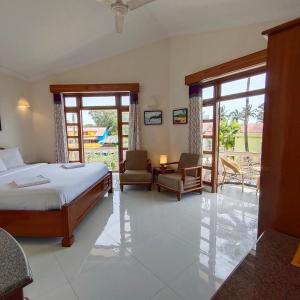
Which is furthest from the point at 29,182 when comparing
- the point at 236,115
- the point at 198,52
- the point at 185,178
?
the point at 236,115

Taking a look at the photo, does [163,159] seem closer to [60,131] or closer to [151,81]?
[151,81]

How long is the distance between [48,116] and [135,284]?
14.9ft

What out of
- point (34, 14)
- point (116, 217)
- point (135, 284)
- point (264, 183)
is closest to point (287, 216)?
point (264, 183)

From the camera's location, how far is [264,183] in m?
0.97

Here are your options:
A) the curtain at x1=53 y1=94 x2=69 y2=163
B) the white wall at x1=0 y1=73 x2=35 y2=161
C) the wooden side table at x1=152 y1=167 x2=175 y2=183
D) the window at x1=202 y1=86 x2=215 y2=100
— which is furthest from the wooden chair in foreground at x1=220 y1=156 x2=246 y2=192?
the white wall at x1=0 y1=73 x2=35 y2=161

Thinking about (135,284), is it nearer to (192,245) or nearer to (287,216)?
(192,245)

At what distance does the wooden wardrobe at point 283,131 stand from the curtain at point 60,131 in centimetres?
474

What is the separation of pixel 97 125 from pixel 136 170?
5.73 feet

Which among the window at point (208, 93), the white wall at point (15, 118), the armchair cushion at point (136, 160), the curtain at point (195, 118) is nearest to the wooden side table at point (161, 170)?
the armchair cushion at point (136, 160)

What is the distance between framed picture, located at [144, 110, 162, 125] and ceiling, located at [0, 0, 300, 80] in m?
1.62

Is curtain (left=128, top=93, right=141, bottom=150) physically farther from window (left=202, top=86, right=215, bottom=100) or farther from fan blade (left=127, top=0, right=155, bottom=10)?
fan blade (left=127, top=0, right=155, bottom=10)

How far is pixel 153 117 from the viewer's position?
15.5 feet

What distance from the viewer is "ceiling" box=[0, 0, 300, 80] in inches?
109

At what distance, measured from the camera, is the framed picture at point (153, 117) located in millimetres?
4703
